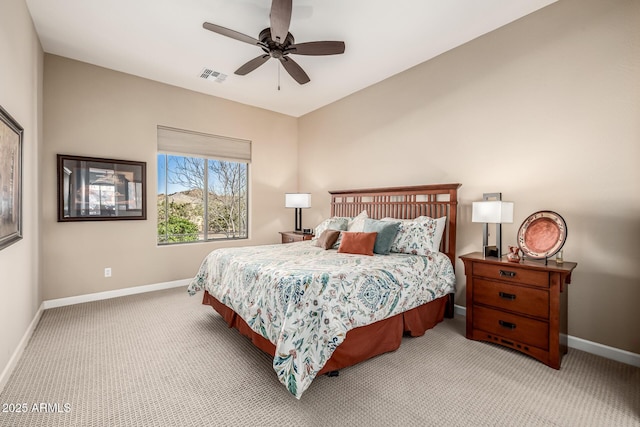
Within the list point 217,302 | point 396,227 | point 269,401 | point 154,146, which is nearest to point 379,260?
point 396,227

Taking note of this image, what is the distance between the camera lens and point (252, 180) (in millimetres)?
5336

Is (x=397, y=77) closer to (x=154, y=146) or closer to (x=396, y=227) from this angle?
(x=396, y=227)

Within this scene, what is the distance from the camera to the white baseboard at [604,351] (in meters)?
2.32

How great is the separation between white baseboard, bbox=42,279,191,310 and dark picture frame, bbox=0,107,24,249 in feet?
Result: 5.43

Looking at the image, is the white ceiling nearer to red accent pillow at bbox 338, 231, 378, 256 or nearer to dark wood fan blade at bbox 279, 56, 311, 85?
dark wood fan blade at bbox 279, 56, 311, 85

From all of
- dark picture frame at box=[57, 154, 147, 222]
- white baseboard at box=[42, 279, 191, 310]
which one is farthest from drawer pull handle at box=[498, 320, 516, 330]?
dark picture frame at box=[57, 154, 147, 222]

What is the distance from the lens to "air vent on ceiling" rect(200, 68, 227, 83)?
4.00 meters

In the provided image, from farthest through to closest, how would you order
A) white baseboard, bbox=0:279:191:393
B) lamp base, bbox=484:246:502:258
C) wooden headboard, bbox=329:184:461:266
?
wooden headboard, bbox=329:184:461:266
lamp base, bbox=484:246:502:258
white baseboard, bbox=0:279:191:393

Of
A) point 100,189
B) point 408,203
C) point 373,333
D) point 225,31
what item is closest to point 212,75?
point 225,31

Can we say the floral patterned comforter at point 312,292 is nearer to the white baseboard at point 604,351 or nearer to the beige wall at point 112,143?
the white baseboard at point 604,351

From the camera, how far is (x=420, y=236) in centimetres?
316

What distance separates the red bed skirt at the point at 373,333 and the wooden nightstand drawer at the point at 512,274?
606 mm

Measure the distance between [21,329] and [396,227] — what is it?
141 inches

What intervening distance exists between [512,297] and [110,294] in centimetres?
469
